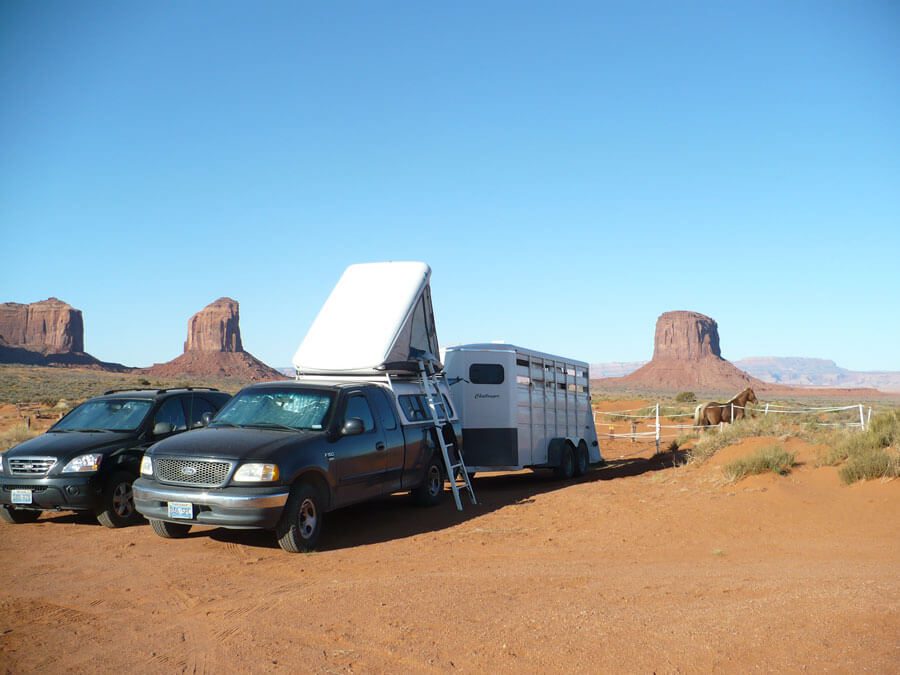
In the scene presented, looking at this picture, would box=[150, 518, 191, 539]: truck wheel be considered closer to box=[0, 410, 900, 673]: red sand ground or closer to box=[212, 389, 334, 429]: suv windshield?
box=[0, 410, 900, 673]: red sand ground

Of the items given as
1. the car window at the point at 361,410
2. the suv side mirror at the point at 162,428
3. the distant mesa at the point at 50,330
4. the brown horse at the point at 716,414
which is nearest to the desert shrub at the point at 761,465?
the car window at the point at 361,410

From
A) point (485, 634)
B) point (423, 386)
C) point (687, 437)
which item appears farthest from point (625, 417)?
point (485, 634)

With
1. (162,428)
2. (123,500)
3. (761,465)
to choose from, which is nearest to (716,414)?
(761,465)

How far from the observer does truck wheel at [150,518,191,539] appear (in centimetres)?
940

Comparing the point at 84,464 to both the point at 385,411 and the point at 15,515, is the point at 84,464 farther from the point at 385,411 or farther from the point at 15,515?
the point at 385,411

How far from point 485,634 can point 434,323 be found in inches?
322

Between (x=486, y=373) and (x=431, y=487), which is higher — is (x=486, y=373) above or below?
above

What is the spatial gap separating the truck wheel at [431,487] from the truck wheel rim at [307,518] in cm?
297

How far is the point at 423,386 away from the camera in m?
12.8

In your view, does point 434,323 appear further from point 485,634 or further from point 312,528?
point 485,634

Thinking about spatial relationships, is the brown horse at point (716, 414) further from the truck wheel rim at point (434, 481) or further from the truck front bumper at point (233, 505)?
the truck front bumper at point (233, 505)

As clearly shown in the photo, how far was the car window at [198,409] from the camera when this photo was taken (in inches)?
480

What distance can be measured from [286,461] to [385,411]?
2.60 metres

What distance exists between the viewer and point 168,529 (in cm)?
952
